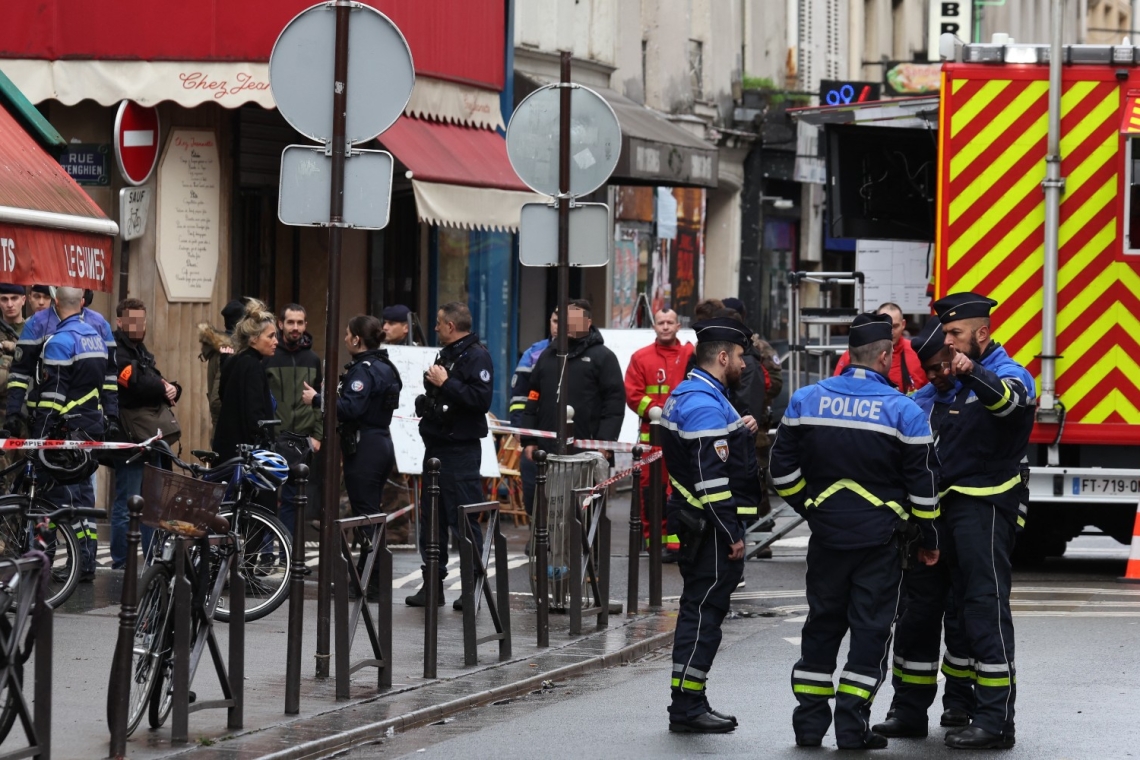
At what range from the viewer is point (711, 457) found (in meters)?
8.73

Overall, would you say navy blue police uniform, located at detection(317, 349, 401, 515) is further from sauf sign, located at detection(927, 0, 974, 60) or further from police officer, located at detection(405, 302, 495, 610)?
sauf sign, located at detection(927, 0, 974, 60)

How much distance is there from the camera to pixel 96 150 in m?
16.6

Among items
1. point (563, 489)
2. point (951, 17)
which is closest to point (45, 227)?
point (563, 489)

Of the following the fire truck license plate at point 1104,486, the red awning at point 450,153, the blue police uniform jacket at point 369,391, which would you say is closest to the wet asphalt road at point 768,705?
the fire truck license plate at point 1104,486

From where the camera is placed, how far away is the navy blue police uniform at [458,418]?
1245 cm

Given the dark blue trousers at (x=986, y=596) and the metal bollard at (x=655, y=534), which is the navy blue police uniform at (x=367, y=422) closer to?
the metal bollard at (x=655, y=534)

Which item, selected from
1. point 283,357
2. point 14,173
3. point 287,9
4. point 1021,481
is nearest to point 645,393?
point 283,357

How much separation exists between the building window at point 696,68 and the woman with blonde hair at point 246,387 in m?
16.6

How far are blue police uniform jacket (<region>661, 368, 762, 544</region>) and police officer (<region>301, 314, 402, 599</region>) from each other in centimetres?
426

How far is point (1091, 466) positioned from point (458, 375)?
4.40m

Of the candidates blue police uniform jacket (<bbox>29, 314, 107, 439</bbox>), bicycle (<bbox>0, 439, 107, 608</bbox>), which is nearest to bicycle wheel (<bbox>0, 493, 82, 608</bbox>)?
bicycle (<bbox>0, 439, 107, 608</bbox>)

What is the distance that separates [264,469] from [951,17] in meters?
25.0

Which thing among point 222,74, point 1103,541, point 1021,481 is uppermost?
point 222,74

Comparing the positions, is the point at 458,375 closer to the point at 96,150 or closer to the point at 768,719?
the point at 768,719
